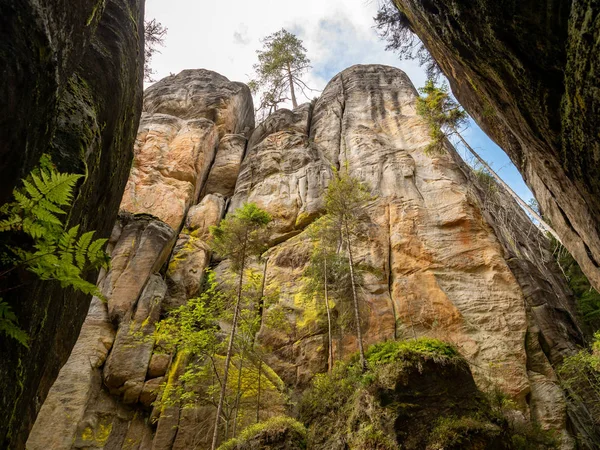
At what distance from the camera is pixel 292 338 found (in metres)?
15.5

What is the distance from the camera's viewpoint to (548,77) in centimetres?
462

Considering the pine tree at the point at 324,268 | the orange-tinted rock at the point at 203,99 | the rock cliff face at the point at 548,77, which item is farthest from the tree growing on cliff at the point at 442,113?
the orange-tinted rock at the point at 203,99

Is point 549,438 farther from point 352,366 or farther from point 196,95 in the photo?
point 196,95

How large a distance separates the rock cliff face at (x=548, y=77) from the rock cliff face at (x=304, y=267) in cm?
808

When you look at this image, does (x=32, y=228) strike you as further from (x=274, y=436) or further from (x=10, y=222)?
(x=274, y=436)

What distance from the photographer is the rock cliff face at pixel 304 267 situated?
12.8m

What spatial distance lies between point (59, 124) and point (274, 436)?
8657 mm

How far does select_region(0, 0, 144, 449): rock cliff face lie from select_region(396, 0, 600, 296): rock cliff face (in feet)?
14.4

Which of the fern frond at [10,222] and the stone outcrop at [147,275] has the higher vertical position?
the stone outcrop at [147,275]

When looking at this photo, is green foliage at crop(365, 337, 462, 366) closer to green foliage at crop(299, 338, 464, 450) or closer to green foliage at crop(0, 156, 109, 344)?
green foliage at crop(299, 338, 464, 450)

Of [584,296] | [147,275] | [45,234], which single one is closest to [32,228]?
[45,234]

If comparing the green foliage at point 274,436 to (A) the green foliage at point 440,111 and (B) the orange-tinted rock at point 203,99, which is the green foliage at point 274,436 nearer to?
(A) the green foliage at point 440,111

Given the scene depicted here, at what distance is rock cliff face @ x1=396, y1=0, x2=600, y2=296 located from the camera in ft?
12.8

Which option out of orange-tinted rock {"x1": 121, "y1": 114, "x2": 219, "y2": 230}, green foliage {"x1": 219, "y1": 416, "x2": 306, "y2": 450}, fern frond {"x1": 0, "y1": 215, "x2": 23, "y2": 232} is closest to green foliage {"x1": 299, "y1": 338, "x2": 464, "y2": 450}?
green foliage {"x1": 219, "y1": 416, "x2": 306, "y2": 450}
